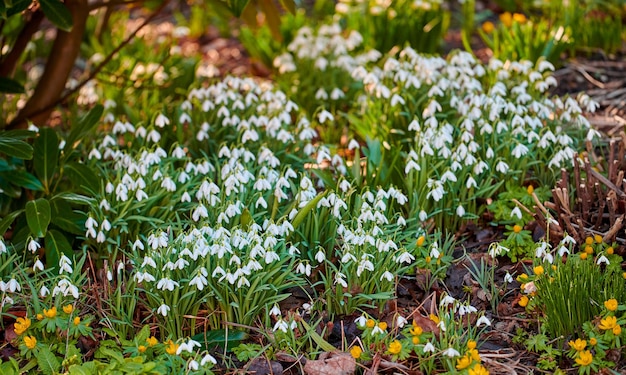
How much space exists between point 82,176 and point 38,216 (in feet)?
1.04

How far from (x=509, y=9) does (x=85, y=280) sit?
3.61 m

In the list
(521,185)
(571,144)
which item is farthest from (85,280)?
(571,144)

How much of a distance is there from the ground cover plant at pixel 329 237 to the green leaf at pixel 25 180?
12 millimetres

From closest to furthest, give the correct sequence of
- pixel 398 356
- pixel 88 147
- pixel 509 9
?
1. pixel 398 356
2. pixel 88 147
3. pixel 509 9

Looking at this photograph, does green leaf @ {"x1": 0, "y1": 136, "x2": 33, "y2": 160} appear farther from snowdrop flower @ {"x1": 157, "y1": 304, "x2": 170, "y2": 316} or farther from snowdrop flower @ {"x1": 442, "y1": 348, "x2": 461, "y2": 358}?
snowdrop flower @ {"x1": 442, "y1": 348, "x2": 461, "y2": 358}

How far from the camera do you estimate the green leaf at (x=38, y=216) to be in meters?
2.77

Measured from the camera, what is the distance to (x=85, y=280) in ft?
9.25

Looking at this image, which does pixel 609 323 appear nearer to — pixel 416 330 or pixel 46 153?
pixel 416 330

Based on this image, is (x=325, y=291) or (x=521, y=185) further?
(x=521, y=185)

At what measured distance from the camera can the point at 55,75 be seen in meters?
3.85

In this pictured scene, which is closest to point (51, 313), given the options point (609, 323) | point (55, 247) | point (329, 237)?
point (55, 247)

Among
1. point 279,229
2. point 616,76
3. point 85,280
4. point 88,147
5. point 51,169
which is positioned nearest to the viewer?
point 279,229

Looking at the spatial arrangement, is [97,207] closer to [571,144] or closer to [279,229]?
[279,229]

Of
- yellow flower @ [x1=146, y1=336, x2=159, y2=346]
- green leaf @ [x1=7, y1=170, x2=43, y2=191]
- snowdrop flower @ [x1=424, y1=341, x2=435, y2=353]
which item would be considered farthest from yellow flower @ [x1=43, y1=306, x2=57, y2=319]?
snowdrop flower @ [x1=424, y1=341, x2=435, y2=353]
